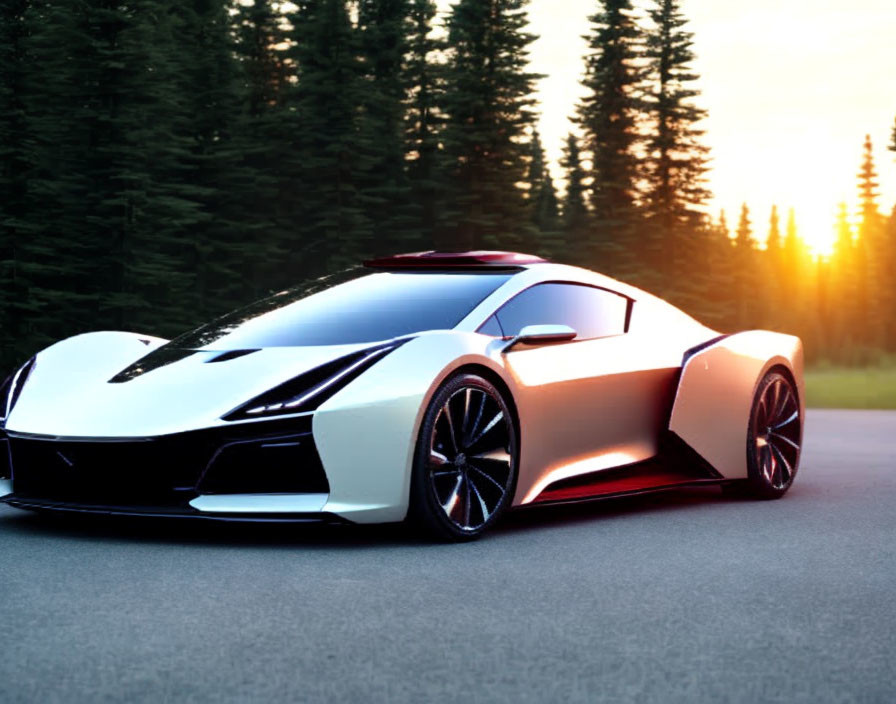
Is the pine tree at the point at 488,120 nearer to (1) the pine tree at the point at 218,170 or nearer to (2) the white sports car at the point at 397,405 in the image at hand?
(1) the pine tree at the point at 218,170

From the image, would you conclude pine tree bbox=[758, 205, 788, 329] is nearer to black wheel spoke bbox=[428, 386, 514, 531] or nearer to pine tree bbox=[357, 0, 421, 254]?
pine tree bbox=[357, 0, 421, 254]

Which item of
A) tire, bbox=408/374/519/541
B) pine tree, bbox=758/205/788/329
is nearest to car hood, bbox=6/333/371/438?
tire, bbox=408/374/519/541

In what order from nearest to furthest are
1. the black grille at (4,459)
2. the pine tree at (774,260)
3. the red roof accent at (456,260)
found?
the black grille at (4,459) → the red roof accent at (456,260) → the pine tree at (774,260)

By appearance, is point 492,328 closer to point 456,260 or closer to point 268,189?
point 456,260

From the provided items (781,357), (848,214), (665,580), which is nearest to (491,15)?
(781,357)

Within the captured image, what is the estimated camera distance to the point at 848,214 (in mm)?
152375

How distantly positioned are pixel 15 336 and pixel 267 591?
1617 inches

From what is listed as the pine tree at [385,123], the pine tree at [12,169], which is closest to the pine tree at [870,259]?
the pine tree at [385,123]

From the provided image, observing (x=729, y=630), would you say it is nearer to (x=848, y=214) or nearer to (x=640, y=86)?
(x=640, y=86)

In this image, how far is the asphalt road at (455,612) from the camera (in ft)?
12.1

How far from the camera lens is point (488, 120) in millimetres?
59406

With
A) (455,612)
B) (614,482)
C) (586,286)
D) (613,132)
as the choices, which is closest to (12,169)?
(613,132)

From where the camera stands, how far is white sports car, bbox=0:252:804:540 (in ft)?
19.6

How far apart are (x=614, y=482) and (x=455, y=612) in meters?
2.93
